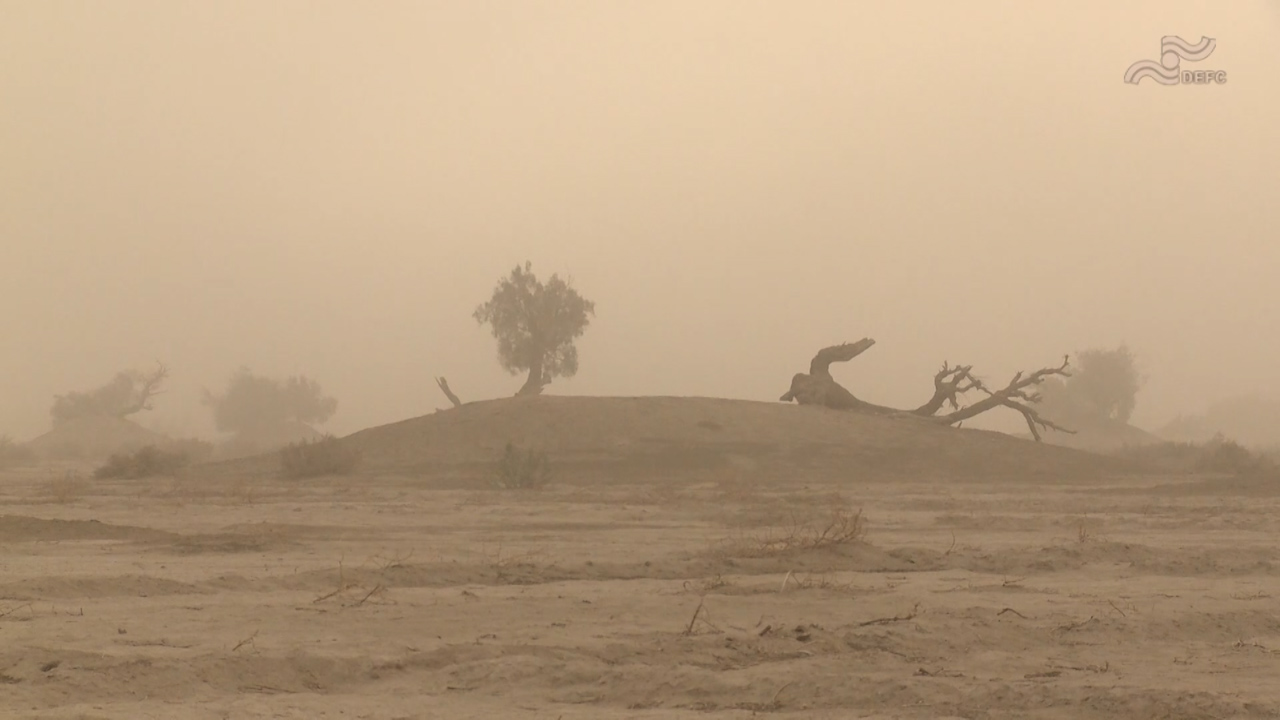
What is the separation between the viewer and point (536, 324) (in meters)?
52.2

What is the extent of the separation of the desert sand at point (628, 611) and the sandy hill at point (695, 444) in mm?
10606

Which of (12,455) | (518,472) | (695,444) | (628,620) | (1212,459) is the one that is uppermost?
(12,455)

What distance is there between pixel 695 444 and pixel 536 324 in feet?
70.7

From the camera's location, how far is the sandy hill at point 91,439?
57719 mm

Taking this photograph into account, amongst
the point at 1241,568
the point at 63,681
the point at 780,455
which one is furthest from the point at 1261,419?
the point at 63,681

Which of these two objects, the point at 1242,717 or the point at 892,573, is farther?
the point at 892,573

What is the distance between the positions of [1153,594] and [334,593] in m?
5.69

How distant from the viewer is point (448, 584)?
9.10 m

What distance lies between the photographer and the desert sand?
5445 millimetres

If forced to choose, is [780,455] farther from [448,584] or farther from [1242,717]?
[1242,717]

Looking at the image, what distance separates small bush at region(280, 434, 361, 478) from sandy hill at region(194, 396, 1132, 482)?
3.22 ft

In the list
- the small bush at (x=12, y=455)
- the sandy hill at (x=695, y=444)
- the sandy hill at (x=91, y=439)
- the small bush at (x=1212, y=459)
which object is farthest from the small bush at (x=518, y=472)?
the sandy hill at (x=91, y=439)

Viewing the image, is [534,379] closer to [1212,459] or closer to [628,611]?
[1212,459]

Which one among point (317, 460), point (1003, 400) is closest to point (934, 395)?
point (1003, 400)
